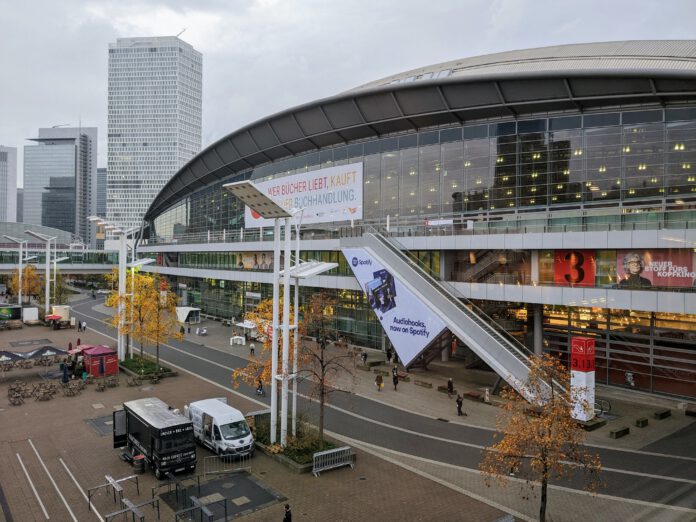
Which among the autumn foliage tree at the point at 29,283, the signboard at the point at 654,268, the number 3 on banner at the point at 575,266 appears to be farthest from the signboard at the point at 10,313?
the signboard at the point at 654,268

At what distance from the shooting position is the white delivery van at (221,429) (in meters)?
20.2

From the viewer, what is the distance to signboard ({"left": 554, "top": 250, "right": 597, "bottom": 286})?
32.3 metres

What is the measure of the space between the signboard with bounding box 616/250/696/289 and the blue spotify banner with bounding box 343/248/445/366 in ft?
36.2

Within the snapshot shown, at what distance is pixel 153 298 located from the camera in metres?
38.2

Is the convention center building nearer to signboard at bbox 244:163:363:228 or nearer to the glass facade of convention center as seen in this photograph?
the glass facade of convention center

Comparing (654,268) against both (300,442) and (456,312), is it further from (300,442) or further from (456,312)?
(300,442)

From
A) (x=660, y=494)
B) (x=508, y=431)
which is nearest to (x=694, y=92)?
(x=660, y=494)

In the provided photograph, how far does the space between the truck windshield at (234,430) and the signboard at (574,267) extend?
2064 cm

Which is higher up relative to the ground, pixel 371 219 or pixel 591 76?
pixel 591 76

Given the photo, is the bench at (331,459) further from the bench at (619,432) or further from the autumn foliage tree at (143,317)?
the autumn foliage tree at (143,317)

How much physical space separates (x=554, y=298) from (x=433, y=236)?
10.2 meters

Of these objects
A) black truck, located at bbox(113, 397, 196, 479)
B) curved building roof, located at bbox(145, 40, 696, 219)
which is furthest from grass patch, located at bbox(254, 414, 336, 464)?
curved building roof, located at bbox(145, 40, 696, 219)

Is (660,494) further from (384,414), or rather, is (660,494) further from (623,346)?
(623,346)

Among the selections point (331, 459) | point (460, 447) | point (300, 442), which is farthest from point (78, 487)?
point (460, 447)
